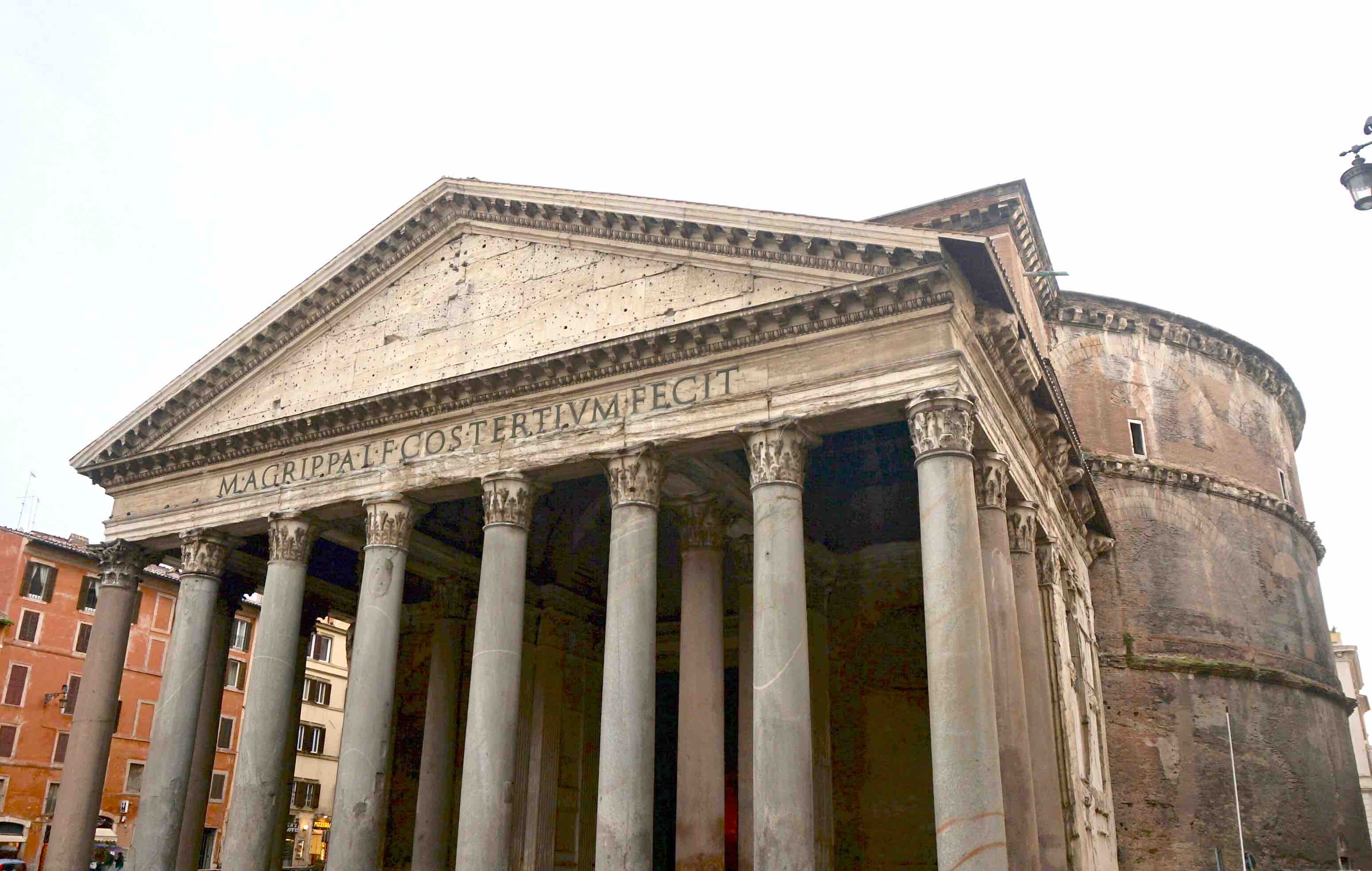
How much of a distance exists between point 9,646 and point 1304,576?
29.3 m

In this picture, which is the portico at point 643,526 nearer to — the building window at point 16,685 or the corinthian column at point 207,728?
the corinthian column at point 207,728

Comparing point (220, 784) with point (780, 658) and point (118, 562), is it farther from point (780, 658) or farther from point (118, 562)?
point (780, 658)

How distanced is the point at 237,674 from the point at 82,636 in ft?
17.3

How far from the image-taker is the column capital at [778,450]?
11219 millimetres

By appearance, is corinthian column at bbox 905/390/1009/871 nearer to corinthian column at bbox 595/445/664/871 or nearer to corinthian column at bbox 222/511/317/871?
corinthian column at bbox 595/445/664/871

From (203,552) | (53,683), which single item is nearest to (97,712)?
(203,552)

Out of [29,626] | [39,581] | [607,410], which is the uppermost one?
[39,581]

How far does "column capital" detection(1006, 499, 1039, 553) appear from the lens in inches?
526

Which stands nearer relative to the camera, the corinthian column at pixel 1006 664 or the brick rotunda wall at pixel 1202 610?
the corinthian column at pixel 1006 664

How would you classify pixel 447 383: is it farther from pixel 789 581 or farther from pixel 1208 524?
pixel 1208 524

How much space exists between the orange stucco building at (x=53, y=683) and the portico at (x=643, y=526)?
11.2 metres

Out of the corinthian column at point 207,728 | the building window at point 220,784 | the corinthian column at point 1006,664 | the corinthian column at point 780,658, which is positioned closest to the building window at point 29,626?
the building window at point 220,784

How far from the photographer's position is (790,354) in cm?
1163

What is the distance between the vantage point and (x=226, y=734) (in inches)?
1254
